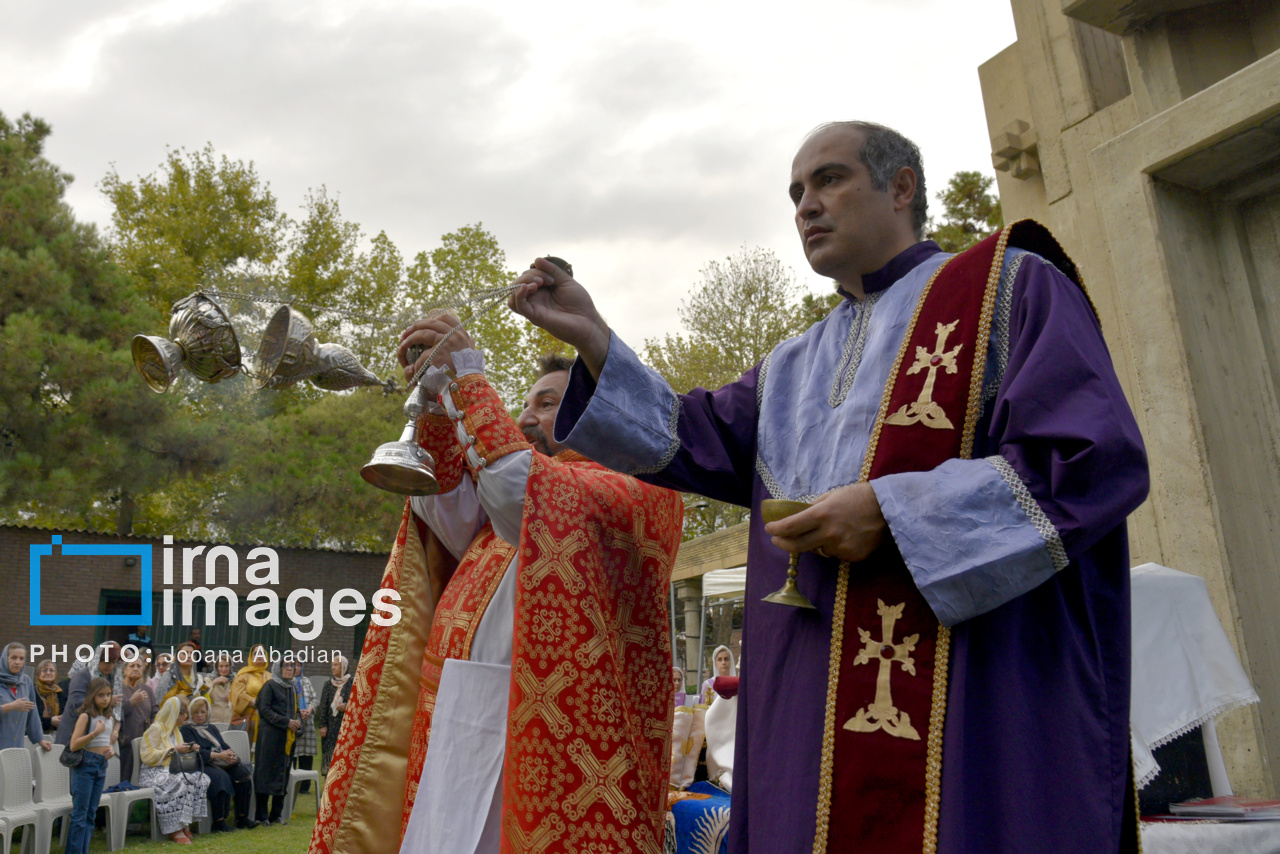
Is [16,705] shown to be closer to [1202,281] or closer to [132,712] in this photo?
[132,712]

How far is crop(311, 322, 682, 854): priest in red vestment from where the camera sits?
2.70 metres

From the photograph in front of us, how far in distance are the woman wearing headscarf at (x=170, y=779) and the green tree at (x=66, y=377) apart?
7.34 meters

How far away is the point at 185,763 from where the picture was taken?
10.0 meters

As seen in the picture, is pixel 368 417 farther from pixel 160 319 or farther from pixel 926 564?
pixel 926 564

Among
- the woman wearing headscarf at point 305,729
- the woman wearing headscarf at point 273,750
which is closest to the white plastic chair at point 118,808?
the woman wearing headscarf at point 273,750

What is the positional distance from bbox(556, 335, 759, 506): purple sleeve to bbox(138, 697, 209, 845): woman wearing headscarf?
934 centimetres

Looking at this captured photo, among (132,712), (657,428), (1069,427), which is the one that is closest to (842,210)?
(657,428)

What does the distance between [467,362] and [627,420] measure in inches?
44.5

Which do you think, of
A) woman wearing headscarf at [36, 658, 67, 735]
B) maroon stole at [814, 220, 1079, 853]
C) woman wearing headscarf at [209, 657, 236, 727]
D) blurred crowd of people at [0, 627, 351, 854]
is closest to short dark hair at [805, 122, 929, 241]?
maroon stole at [814, 220, 1079, 853]

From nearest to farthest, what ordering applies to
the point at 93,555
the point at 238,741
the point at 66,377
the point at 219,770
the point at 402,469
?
the point at 402,469, the point at 219,770, the point at 238,741, the point at 66,377, the point at 93,555

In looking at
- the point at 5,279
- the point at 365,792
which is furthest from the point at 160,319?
the point at 365,792

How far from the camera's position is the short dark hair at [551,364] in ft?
12.6

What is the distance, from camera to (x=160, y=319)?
19.0 meters

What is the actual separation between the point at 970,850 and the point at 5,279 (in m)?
18.5
